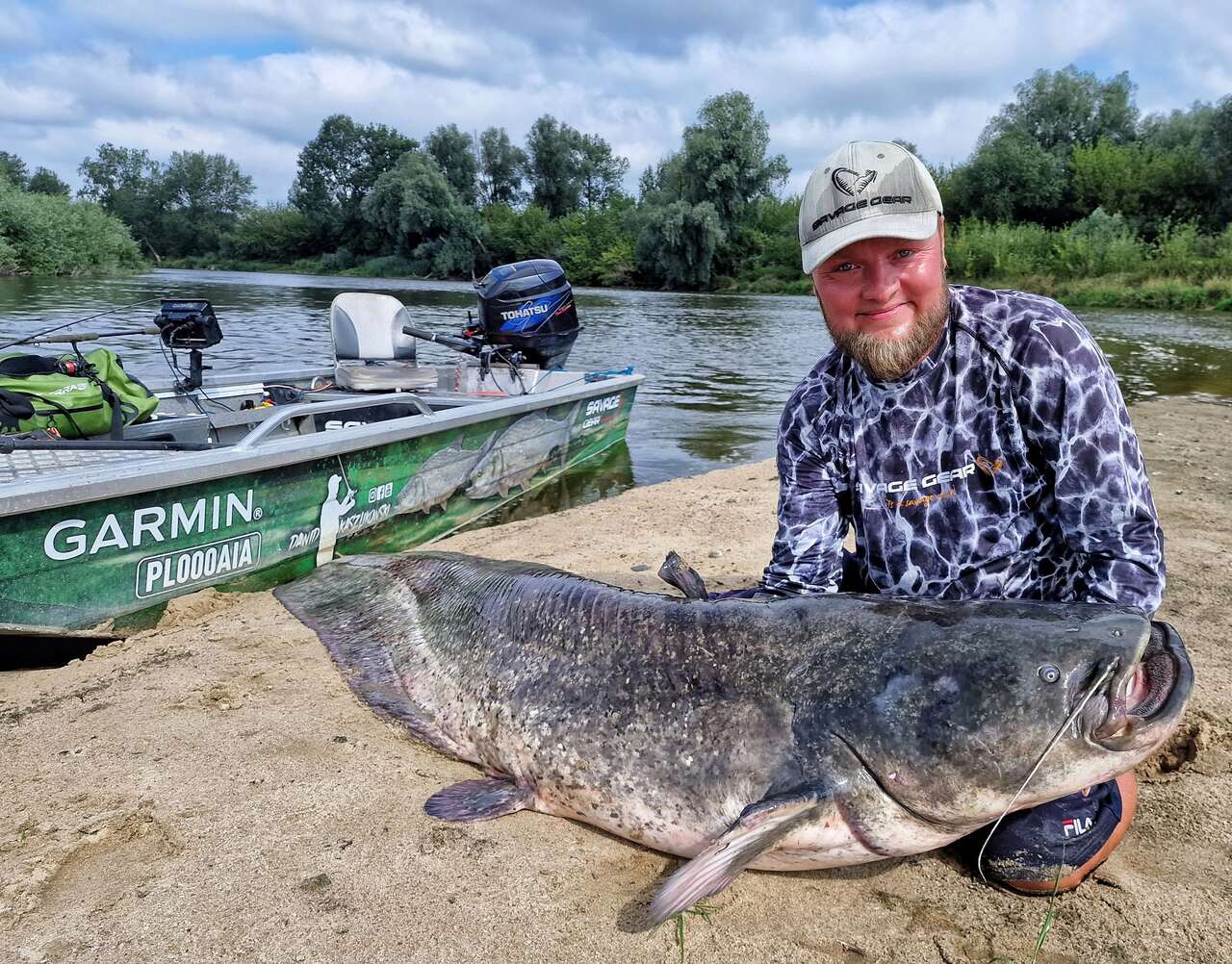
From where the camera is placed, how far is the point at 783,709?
2371mm

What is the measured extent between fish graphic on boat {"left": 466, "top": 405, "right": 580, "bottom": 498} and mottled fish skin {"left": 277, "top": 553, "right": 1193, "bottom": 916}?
4.16m

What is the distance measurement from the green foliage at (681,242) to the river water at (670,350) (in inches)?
713

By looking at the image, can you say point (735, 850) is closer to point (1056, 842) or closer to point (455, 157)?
point (1056, 842)

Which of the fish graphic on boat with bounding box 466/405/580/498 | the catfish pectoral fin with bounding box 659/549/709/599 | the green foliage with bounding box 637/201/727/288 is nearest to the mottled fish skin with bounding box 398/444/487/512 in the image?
the fish graphic on boat with bounding box 466/405/580/498

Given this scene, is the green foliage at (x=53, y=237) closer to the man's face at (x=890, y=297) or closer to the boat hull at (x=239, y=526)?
the boat hull at (x=239, y=526)

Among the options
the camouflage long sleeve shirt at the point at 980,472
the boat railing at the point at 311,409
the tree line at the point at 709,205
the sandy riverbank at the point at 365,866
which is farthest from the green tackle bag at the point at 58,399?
the tree line at the point at 709,205

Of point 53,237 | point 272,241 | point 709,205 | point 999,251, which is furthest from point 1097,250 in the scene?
point 272,241

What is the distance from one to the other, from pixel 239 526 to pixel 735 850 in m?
3.80

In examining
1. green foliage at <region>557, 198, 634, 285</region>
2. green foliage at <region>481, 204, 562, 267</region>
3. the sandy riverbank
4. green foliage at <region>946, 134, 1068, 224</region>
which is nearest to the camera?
the sandy riverbank

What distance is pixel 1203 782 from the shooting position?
9.11 ft

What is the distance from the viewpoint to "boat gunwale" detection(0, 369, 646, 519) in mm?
3896

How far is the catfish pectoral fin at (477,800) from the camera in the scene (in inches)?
107

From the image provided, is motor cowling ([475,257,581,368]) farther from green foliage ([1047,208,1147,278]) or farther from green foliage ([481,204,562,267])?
green foliage ([481,204,562,267])

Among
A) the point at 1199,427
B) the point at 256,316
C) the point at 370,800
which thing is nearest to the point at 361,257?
the point at 256,316
